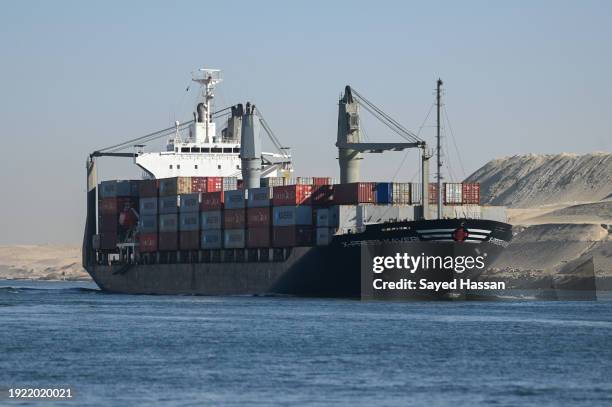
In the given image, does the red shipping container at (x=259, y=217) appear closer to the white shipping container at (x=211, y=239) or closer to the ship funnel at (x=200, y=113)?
the white shipping container at (x=211, y=239)

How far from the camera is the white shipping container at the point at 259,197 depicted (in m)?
108

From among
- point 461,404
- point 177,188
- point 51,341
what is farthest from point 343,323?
point 177,188

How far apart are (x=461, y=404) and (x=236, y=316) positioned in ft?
131

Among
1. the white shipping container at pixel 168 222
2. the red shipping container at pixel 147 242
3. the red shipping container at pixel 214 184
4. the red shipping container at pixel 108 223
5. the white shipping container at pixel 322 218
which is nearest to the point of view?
the white shipping container at pixel 322 218

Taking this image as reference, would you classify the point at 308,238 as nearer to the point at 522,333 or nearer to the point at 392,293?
the point at 392,293

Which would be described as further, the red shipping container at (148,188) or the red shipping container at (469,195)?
the red shipping container at (148,188)

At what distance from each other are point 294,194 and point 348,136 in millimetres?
7120

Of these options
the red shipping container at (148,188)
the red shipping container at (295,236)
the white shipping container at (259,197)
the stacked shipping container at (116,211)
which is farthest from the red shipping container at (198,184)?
the red shipping container at (295,236)

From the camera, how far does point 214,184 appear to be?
12069cm

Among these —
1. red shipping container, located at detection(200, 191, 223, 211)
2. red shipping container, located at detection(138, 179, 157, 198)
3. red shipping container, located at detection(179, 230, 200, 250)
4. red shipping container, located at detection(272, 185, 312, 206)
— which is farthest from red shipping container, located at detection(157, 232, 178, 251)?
red shipping container, located at detection(272, 185, 312, 206)

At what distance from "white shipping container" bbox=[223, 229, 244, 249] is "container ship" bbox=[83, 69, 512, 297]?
0.08 metres

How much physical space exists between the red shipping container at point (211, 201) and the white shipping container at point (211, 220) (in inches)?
16.2

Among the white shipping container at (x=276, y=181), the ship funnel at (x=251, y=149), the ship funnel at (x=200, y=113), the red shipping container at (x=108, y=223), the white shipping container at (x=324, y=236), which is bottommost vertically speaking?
the white shipping container at (x=324, y=236)

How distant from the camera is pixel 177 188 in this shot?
395 feet
